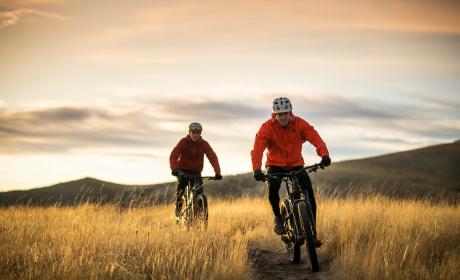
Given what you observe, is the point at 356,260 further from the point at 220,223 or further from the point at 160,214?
the point at 160,214

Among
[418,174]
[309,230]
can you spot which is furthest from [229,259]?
[418,174]

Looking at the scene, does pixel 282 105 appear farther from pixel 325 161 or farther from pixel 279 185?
pixel 279 185

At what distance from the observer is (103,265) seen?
5621mm

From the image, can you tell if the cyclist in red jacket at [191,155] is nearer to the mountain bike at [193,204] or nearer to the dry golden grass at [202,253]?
the mountain bike at [193,204]

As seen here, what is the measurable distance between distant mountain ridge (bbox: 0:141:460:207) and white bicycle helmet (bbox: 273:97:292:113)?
18077 mm

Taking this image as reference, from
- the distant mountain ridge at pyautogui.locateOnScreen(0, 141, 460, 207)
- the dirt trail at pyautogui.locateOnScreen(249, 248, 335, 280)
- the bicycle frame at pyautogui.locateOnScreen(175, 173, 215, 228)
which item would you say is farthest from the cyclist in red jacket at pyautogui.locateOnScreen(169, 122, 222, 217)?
the distant mountain ridge at pyautogui.locateOnScreen(0, 141, 460, 207)

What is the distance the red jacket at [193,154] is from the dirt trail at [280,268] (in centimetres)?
266

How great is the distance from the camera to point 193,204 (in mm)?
10016

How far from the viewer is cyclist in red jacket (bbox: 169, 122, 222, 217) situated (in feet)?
34.2

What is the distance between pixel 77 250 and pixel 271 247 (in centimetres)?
438

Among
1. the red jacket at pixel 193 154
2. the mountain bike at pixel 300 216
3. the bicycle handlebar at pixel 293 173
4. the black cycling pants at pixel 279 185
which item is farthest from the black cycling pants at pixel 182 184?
the bicycle handlebar at pixel 293 173

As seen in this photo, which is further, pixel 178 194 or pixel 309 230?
pixel 178 194

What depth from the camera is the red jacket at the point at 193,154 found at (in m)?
10.6

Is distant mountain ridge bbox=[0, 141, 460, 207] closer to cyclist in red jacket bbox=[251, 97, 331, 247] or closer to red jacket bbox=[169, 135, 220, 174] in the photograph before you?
red jacket bbox=[169, 135, 220, 174]
